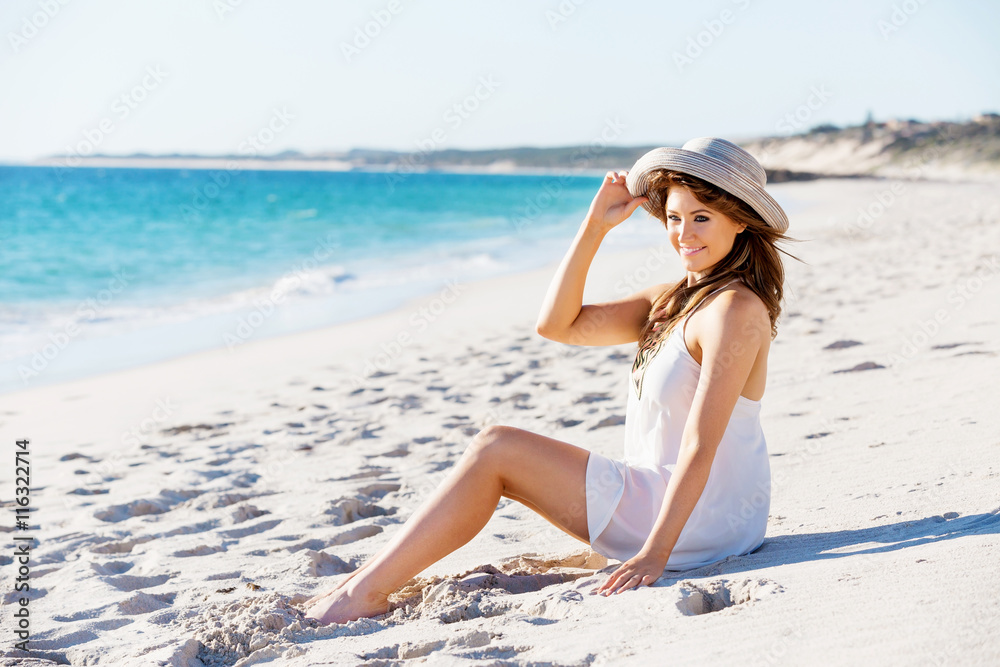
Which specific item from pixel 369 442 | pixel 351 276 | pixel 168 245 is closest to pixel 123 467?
pixel 369 442

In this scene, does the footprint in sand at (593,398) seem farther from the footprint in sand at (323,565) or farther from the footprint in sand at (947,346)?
the footprint in sand at (323,565)

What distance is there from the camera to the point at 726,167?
7.69 feet

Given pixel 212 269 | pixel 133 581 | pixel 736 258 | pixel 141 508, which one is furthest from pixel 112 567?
pixel 212 269

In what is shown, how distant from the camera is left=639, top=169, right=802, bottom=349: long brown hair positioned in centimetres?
241

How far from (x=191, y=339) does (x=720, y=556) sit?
7374mm

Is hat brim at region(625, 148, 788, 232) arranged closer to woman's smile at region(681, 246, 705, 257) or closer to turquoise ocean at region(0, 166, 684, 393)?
woman's smile at region(681, 246, 705, 257)

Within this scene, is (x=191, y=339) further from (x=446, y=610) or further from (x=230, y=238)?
(x=230, y=238)

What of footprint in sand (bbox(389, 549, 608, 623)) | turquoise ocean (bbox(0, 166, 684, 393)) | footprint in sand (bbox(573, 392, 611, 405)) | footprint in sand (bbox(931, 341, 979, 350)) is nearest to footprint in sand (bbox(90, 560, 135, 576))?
footprint in sand (bbox(389, 549, 608, 623))

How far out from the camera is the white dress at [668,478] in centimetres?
242

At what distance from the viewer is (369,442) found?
4.55 metres

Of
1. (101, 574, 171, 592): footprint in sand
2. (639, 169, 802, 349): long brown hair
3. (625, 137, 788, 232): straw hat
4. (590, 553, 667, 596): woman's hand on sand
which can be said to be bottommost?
(590, 553, 667, 596): woman's hand on sand

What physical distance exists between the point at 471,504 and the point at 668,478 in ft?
1.97

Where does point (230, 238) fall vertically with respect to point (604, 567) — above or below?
above

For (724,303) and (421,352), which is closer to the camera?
(724,303)
